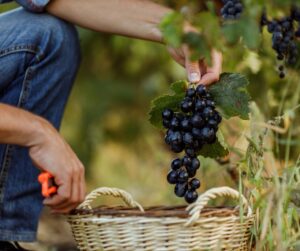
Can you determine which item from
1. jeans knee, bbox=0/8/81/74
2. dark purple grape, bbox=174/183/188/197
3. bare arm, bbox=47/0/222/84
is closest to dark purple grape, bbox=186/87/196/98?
bare arm, bbox=47/0/222/84

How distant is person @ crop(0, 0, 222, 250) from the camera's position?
2.01 metres

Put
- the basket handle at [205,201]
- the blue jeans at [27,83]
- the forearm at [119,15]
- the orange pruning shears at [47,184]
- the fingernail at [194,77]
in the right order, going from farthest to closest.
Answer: the blue jeans at [27,83]
the forearm at [119,15]
the fingernail at [194,77]
the orange pruning shears at [47,184]
the basket handle at [205,201]

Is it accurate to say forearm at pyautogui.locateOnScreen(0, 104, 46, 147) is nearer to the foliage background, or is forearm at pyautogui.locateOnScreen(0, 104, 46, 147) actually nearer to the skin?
the skin

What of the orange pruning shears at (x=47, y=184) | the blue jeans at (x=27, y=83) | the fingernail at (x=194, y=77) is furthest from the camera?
the blue jeans at (x=27, y=83)

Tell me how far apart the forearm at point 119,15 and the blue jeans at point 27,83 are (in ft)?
0.33

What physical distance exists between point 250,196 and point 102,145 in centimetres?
268

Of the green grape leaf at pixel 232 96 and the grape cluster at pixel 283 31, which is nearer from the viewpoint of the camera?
the green grape leaf at pixel 232 96

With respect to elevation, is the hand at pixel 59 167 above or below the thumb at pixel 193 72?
below

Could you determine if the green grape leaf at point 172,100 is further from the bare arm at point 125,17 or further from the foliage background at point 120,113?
the foliage background at point 120,113

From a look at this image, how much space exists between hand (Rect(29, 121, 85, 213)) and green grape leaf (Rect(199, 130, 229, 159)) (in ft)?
1.11

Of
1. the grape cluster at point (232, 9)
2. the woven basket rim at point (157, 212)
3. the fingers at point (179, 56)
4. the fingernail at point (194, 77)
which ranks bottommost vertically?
the woven basket rim at point (157, 212)

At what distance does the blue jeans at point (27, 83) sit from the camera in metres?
2.12

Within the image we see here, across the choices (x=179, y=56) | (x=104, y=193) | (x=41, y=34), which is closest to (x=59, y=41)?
(x=41, y=34)

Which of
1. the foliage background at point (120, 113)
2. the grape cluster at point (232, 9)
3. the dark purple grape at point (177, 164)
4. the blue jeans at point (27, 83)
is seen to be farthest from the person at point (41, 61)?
the foliage background at point (120, 113)
